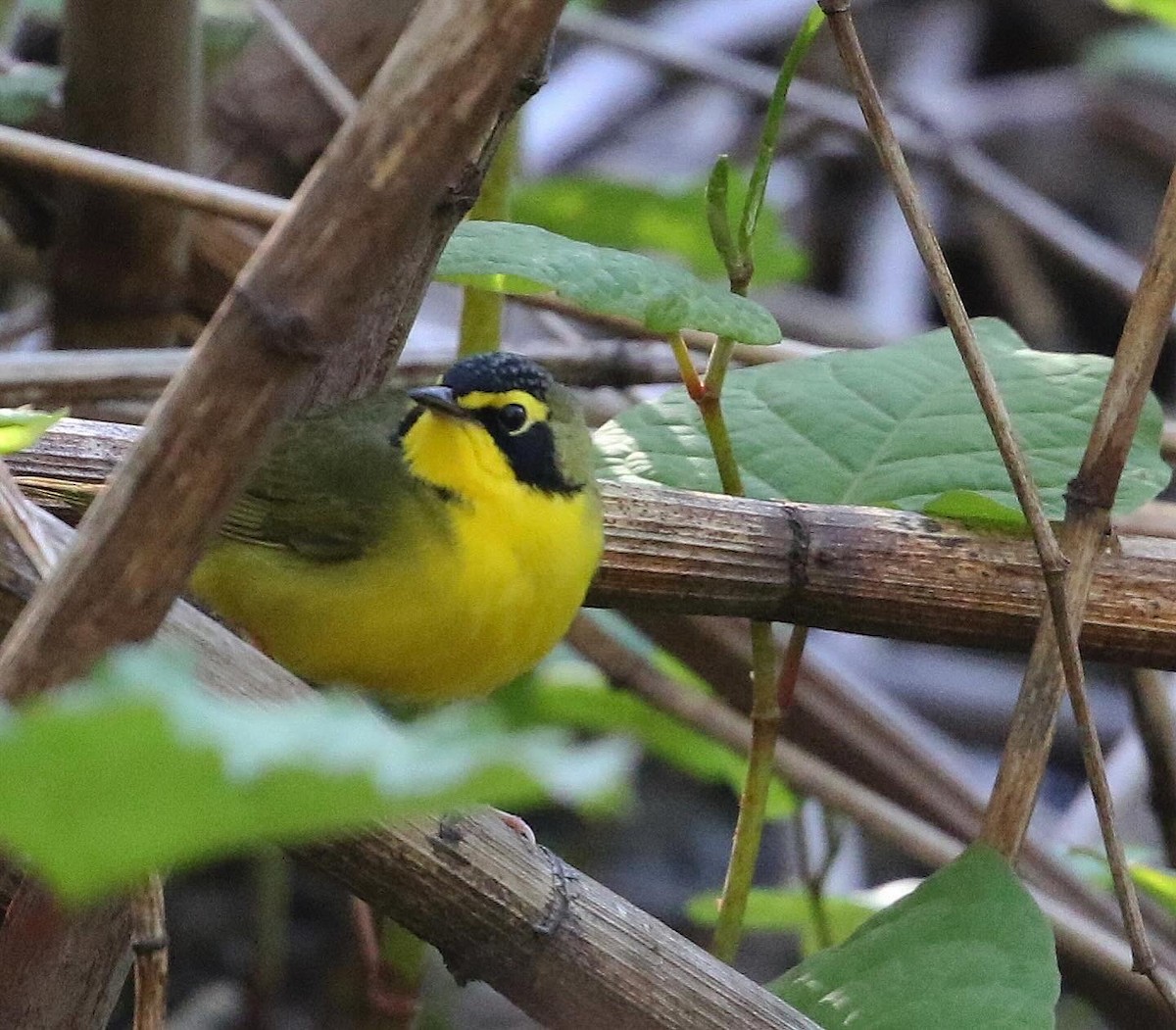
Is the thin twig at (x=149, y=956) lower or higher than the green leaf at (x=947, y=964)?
lower

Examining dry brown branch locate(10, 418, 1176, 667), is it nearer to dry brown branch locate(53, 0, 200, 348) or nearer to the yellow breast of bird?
the yellow breast of bird

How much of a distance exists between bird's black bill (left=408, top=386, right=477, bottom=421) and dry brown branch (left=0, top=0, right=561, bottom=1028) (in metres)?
1.07

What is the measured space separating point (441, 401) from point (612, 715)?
85 centimetres

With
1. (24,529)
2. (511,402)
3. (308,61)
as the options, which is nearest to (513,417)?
(511,402)

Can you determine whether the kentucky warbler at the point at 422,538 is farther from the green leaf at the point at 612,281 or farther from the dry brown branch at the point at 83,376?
the green leaf at the point at 612,281

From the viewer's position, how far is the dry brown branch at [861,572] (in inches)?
56.1

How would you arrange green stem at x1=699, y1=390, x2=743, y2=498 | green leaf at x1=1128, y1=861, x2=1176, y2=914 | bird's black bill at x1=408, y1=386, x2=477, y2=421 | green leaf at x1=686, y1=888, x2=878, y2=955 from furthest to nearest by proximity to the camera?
1. green leaf at x1=686, y1=888, x2=878, y2=955
2. bird's black bill at x1=408, y1=386, x2=477, y2=421
3. green leaf at x1=1128, y1=861, x2=1176, y2=914
4. green stem at x1=699, y1=390, x2=743, y2=498

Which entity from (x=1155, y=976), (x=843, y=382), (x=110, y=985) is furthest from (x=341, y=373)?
(x=1155, y=976)

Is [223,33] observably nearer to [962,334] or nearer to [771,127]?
[771,127]

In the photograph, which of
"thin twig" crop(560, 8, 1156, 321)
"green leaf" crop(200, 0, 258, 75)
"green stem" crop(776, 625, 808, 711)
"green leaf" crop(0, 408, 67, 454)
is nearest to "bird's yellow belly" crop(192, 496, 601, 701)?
"green stem" crop(776, 625, 808, 711)

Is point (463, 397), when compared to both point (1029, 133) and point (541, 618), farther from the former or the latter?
point (1029, 133)

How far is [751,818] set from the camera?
1.44 m

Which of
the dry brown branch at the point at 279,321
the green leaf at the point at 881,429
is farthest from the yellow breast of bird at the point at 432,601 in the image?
the dry brown branch at the point at 279,321

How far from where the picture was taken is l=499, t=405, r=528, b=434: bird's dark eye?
1824 millimetres
